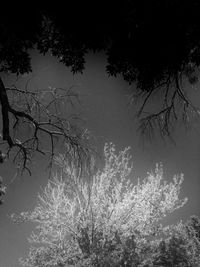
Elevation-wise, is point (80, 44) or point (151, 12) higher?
point (80, 44)

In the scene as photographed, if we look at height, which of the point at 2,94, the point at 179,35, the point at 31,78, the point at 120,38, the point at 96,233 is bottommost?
the point at 179,35

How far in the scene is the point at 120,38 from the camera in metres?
3.69

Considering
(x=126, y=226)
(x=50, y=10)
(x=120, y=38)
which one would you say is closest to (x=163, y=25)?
(x=120, y=38)

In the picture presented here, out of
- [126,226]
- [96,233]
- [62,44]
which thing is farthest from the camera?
[126,226]

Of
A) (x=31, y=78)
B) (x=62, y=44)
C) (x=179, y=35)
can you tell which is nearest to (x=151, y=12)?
(x=179, y=35)

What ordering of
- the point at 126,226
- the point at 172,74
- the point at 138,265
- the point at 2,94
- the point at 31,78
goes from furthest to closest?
the point at 126,226 < the point at 138,265 < the point at 31,78 < the point at 2,94 < the point at 172,74

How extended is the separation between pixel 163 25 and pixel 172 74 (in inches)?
38.6

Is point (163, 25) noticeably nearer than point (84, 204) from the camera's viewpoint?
Yes

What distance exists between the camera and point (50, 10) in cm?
345

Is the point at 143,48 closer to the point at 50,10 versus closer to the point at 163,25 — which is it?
the point at 163,25

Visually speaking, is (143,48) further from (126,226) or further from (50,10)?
(126,226)

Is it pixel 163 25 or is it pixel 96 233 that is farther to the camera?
pixel 96 233

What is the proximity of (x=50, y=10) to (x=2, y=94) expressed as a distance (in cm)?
210

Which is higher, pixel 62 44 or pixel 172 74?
pixel 62 44
